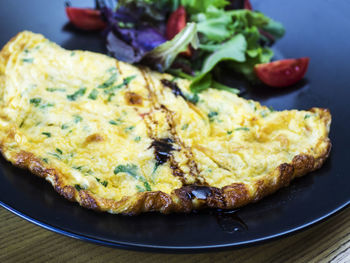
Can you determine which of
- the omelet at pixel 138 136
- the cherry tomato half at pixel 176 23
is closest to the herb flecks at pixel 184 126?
the omelet at pixel 138 136

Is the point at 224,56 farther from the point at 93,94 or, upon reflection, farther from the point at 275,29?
the point at 93,94

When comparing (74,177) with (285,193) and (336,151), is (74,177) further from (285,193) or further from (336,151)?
(336,151)

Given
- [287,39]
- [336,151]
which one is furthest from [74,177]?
[287,39]

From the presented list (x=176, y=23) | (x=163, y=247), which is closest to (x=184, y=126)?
(x=163, y=247)

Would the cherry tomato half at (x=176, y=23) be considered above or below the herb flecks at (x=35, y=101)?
above

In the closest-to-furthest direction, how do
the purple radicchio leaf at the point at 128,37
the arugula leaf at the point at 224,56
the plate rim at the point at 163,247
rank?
1. the plate rim at the point at 163,247
2. the arugula leaf at the point at 224,56
3. the purple radicchio leaf at the point at 128,37

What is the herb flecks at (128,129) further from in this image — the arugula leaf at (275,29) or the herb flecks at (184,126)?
the arugula leaf at (275,29)
